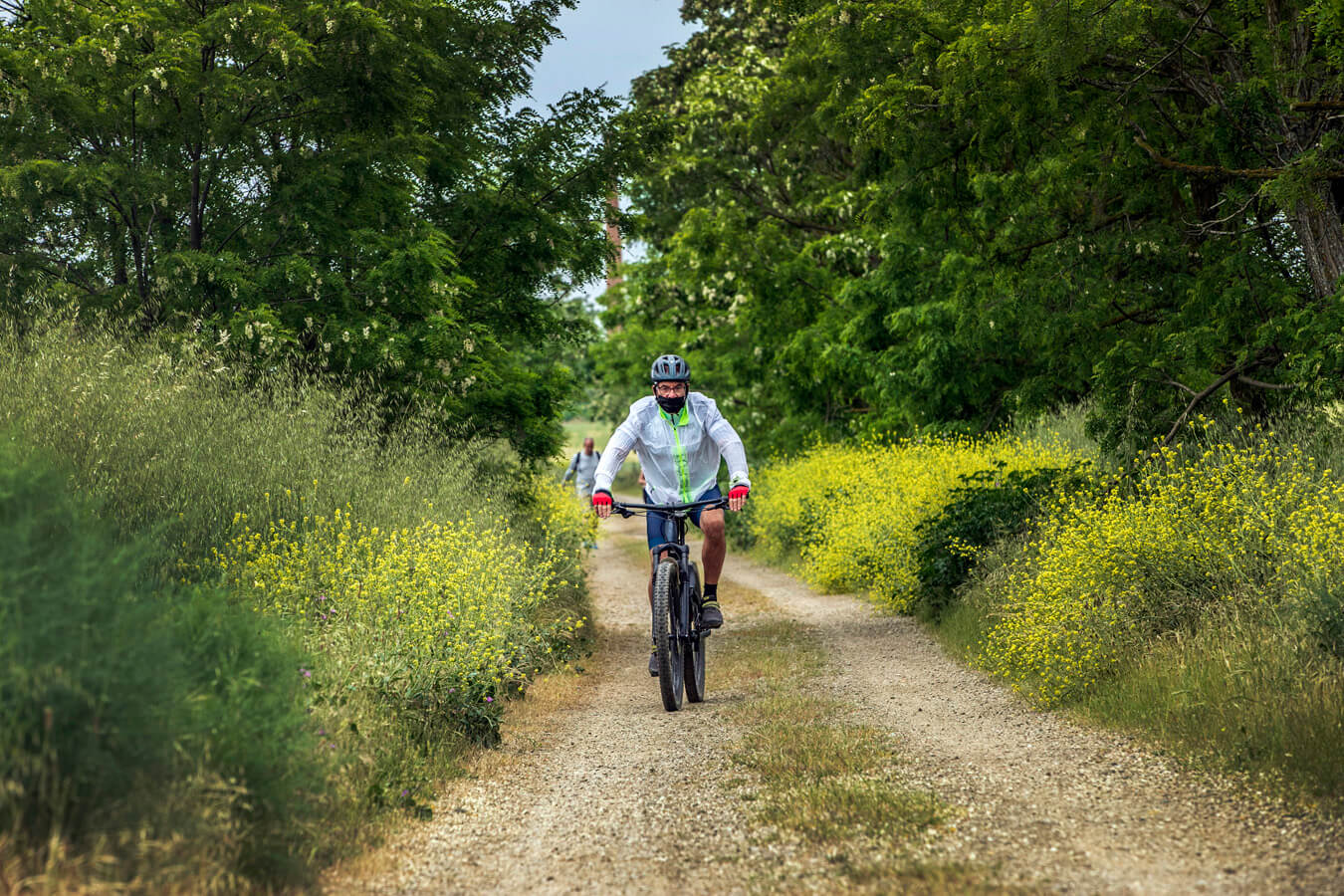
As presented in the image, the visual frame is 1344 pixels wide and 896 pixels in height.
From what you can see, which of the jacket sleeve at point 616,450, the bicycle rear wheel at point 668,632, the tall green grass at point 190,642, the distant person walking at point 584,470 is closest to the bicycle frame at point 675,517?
the bicycle rear wheel at point 668,632

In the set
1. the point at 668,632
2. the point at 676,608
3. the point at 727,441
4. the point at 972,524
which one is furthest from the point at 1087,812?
the point at 972,524

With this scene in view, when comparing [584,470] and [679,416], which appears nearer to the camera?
[679,416]

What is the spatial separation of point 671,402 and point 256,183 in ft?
20.6

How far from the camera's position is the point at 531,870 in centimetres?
482

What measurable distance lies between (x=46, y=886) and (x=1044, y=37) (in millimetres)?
9120

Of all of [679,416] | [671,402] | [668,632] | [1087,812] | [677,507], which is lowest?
[1087,812]

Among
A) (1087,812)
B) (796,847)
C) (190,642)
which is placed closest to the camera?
(190,642)

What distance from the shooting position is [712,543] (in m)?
8.65

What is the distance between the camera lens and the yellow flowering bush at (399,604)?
6660 millimetres

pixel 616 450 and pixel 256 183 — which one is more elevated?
pixel 256 183

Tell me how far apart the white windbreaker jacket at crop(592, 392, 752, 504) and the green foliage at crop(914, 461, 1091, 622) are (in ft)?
11.4

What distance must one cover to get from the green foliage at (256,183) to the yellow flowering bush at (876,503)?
4.64 m

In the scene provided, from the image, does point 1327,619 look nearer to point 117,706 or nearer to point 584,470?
point 117,706

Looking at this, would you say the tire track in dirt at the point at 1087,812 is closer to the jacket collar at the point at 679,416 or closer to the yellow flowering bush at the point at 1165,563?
the yellow flowering bush at the point at 1165,563
